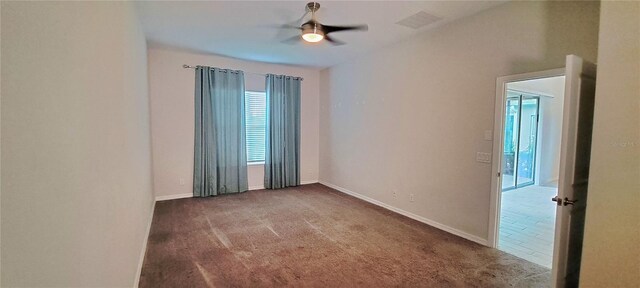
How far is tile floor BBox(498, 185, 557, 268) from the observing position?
3.03m

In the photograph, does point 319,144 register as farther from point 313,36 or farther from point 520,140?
point 520,140

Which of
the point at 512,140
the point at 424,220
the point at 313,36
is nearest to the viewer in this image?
the point at 313,36

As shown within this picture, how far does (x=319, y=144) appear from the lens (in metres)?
6.44

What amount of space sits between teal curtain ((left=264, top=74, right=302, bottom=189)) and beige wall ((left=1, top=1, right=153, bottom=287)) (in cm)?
410

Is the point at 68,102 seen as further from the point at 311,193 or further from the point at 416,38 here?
the point at 311,193

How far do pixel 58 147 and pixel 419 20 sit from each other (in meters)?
3.53

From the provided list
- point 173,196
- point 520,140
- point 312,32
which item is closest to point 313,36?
point 312,32

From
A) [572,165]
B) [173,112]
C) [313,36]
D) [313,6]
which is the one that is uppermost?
[313,6]

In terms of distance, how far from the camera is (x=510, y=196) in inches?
219

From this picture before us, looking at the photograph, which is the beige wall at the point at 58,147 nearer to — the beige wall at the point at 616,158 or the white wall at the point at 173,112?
the beige wall at the point at 616,158

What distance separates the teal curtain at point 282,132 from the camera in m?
5.72

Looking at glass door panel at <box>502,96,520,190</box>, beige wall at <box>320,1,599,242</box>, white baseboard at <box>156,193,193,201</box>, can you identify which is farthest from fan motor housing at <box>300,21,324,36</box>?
glass door panel at <box>502,96,520,190</box>

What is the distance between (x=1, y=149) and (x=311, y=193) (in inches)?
198

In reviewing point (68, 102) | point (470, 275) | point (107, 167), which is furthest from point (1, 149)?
point (470, 275)
